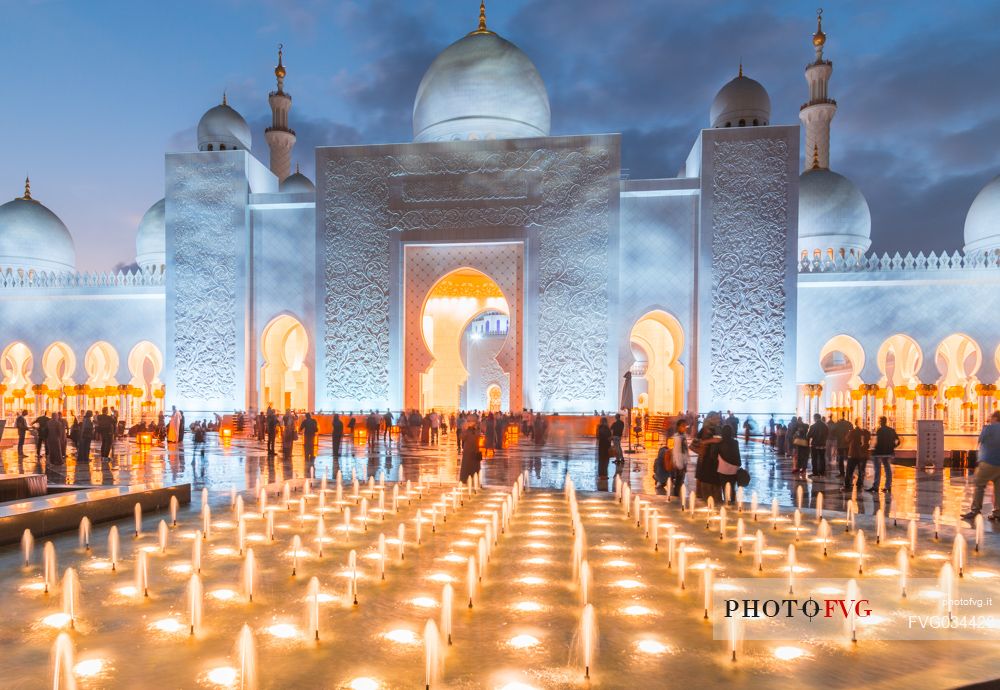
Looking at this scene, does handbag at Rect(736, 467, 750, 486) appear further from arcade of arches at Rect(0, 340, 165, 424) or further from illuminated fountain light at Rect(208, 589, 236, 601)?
arcade of arches at Rect(0, 340, 165, 424)

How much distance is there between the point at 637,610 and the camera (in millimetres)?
3191

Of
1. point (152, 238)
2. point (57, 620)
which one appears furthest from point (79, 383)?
point (57, 620)

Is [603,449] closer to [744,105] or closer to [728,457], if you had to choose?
[728,457]

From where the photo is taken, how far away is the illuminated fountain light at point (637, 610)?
3139 millimetres

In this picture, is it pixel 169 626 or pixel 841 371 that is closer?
pixel 169 626

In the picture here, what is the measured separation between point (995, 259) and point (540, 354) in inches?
402

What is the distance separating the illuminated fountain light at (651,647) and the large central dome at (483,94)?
15849 mm

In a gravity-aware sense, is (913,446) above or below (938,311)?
below

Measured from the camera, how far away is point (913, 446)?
13133 millimetres

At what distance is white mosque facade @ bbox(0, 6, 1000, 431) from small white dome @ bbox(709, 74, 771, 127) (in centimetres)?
6

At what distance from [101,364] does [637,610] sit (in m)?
19.2

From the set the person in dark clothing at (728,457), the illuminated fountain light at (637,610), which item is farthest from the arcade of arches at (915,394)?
the illuminated fountain light at (637,610)

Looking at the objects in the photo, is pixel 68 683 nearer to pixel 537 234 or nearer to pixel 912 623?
pixel 912 623

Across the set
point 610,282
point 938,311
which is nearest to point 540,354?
point 610,282
